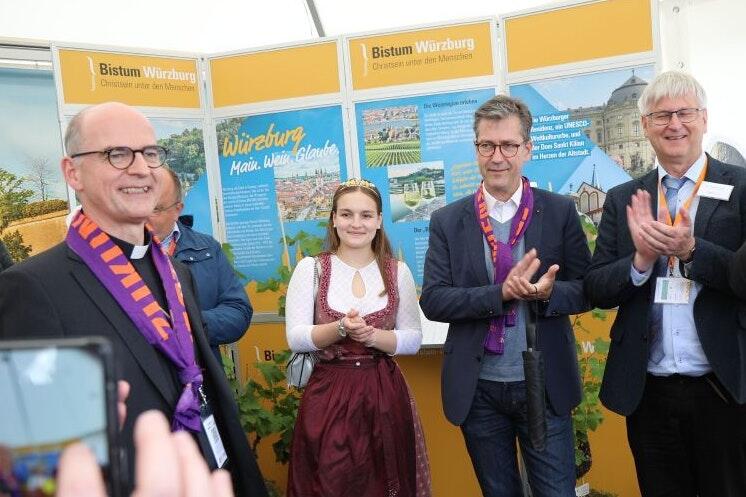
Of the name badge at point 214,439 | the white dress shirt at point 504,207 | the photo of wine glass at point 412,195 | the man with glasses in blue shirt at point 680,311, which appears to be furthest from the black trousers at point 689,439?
the photo of wine glass at point 412,195

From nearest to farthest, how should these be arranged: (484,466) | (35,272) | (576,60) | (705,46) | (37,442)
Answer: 1. (37,442)
2. (35,272)
3. (484,466)
4. (576,60)
5. (705,46)

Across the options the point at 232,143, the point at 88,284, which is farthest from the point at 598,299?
the point at 232,143

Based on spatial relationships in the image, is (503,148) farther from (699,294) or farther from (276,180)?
(276,180)

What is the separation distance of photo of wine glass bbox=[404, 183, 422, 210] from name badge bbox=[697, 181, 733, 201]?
2207mm

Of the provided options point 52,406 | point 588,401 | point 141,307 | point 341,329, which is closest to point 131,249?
point 141,307

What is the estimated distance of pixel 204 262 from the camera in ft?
9.61

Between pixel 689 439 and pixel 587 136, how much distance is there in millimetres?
2154

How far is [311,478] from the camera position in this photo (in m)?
2.60

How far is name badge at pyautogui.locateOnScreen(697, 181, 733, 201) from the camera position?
213cm

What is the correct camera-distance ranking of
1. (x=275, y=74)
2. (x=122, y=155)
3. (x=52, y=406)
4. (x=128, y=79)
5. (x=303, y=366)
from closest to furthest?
(x=52, y=406) → (x=122, y=155) → (x=303, y=366) → (x=128, y=79) → (x=275, y=74)

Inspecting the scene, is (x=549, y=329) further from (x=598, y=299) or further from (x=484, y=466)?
(x=484, y=466)

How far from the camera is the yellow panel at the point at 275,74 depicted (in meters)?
4.22

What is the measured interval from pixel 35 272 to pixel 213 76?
3269 mm

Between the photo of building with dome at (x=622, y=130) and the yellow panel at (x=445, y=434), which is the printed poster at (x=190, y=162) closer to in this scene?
the yellow panel at (x=445, y=434)
